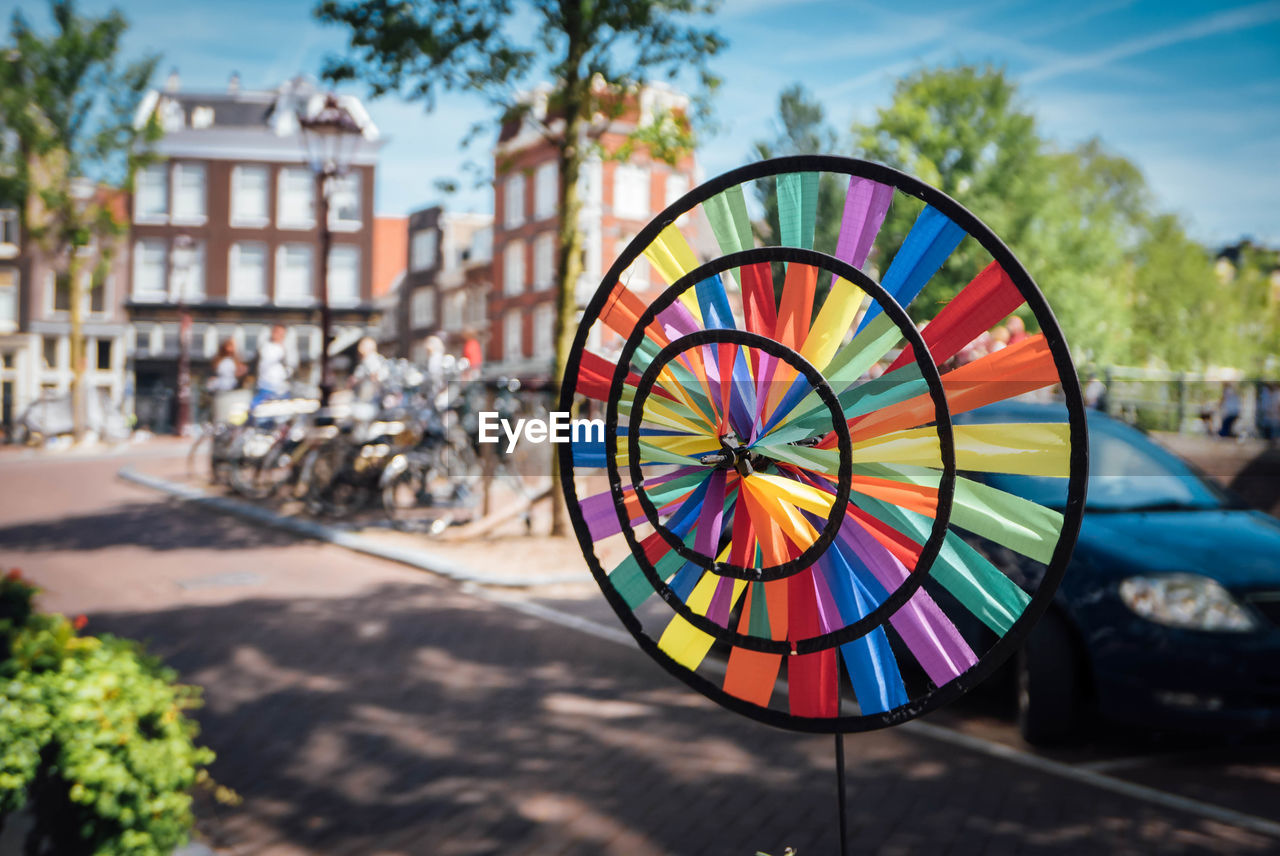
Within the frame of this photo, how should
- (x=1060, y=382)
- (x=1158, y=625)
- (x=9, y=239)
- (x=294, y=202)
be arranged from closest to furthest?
1. (x=1060, y=382)
2. (x=1158, y=625)
3. (x=9, y=239)
4. (x=294, y=202)

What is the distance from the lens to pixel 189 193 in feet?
120

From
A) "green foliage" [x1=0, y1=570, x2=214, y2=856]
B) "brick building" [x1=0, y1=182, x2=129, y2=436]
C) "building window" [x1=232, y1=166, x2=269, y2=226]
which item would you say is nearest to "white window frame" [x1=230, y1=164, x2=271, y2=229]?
"building window" [x1=232, y1=166, x2=269, y2=226]

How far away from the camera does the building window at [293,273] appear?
37.4 m

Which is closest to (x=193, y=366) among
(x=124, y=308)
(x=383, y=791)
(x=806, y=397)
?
(x=124, y=308)

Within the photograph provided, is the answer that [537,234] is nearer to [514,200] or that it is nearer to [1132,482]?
[514,200]

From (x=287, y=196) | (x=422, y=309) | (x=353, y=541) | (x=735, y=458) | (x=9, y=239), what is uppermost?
(x=287, y=196)

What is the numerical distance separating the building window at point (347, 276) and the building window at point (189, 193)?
16.9 feet

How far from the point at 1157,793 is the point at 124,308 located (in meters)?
40.1

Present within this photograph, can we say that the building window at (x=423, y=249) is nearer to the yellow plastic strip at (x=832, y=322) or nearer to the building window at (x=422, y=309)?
the building window at (x=422, y=309)

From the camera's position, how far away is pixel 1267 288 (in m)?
38.0

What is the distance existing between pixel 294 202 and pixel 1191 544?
37658mm


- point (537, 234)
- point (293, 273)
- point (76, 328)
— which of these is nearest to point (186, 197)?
point (293, 273)

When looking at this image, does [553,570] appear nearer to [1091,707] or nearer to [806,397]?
[1091,707]

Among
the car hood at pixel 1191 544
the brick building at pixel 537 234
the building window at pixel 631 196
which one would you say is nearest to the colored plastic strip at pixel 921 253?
the car hood at pixel 1191 544
